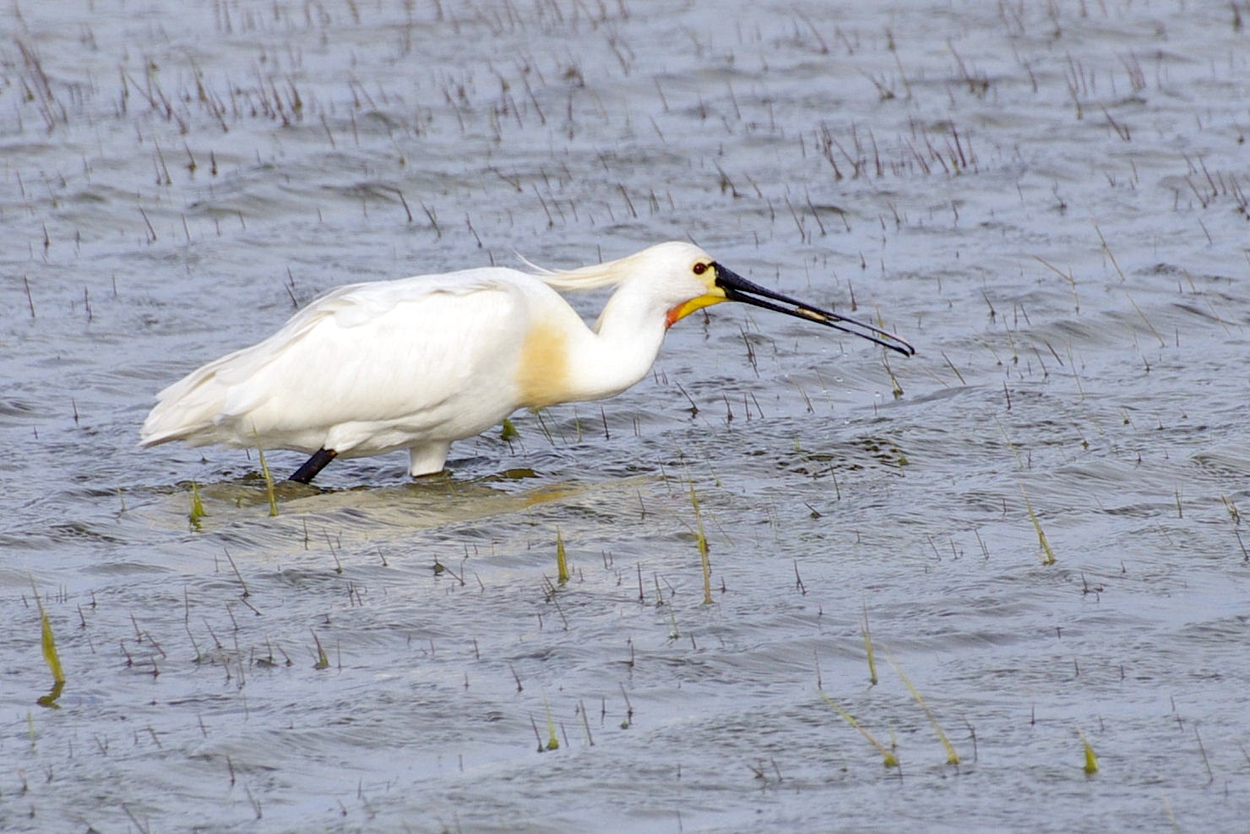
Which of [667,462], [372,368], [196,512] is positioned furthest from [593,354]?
[196,512]

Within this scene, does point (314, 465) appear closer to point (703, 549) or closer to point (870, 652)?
point (703, 549)

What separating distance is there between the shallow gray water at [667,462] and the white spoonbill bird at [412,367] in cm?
31

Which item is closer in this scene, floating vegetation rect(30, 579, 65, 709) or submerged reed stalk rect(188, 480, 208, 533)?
floating vegetation rect(30, 579, 65, 709)

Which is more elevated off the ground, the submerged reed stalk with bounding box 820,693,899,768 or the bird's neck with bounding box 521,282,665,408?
the bird's neck with bounding box 521,282,665,408

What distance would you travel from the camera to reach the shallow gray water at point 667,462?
18.3ft

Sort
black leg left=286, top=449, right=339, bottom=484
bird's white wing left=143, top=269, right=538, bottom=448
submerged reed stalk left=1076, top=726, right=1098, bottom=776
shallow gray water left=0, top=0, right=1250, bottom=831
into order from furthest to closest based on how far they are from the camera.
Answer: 1. black leg left=286, top=449, right=339, bottom=484
2. bird's white wing left=143, top=269, right=538, bottom=448
3. shallow gray water left=0, top=0, right=1250, bottom=831
4. submerged reed stalk left=1076, top=726, right=1098, bottom=776

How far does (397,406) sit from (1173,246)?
6.21m

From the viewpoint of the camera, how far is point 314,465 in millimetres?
→ 9023

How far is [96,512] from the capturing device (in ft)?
27.9

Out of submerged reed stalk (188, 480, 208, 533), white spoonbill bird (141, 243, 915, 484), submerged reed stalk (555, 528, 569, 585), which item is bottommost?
submerged reed stalk (188, 480, 208, 533)

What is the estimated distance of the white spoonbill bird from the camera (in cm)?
874

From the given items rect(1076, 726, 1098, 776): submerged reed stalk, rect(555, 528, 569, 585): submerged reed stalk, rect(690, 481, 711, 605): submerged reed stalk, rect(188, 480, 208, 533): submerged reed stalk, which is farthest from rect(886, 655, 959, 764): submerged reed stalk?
rect(188, 480, 208, 533): submerged reed stalk

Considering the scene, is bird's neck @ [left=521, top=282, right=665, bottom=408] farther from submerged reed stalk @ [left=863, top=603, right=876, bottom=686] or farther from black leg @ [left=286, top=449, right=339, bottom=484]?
submerged reed stalk @ [left=863, top=603, right=876, bottom=686]

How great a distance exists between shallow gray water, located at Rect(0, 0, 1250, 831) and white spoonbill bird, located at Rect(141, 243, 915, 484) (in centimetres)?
31
